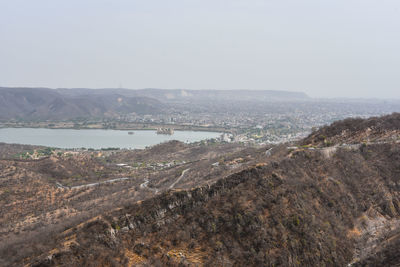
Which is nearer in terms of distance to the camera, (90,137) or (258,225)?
(258,225)

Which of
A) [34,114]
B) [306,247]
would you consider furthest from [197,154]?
[34,114]

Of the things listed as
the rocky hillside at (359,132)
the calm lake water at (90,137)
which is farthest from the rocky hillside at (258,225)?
the calm lake water at (90,137)

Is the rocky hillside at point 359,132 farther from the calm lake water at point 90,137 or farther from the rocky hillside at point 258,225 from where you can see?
the calm lake water at point 90,137

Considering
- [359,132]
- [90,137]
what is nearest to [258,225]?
[359,132]

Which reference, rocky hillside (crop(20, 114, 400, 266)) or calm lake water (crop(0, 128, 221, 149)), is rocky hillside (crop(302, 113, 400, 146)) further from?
calm lake water (crop(0, 128, 221, 149))

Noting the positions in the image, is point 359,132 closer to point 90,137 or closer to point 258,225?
point 258,225

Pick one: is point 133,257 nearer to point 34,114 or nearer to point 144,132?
point 144,132
